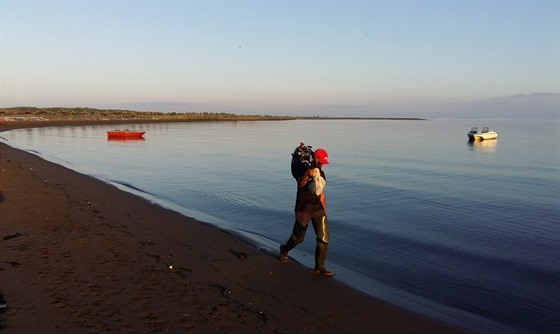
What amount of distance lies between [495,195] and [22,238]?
1725cm

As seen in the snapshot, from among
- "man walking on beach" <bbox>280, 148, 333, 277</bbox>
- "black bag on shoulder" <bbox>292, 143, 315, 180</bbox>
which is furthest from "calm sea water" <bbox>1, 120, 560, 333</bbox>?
"black bag on shoulder" <bbox>292, 143, 315, 180</bbox>

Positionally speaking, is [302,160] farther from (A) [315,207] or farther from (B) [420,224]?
(B) [420,224]

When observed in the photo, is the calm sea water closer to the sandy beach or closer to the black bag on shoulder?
the sandy beach

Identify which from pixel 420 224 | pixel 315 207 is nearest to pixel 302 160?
pixel 315 207

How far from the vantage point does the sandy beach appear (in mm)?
4914

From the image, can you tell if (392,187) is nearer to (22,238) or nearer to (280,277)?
(280,277)

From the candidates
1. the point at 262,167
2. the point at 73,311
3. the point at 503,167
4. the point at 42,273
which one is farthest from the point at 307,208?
the point at 503,167

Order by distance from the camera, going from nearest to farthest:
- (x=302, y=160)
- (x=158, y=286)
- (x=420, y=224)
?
(x=158, y=286), (x=302, y=160), (x=420, y=224)

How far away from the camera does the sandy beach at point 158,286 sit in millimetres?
4914

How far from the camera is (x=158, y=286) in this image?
597 cm

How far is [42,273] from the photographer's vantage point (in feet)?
19.9

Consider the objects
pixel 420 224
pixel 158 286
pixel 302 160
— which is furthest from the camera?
pixel 420 224

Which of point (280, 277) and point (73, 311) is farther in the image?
point (280, 277)

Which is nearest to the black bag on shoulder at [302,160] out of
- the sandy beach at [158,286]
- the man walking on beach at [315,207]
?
the man walking on beach at [315,207]
